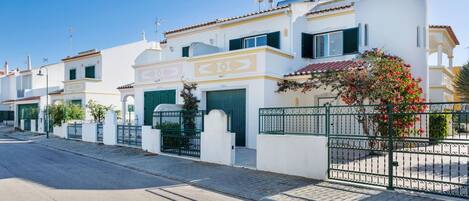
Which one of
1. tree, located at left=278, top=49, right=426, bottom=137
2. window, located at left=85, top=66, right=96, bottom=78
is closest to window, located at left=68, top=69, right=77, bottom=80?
window, located at left=85, top=66, right=96, bottom=78

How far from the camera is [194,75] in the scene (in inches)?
712

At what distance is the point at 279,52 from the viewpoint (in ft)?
53.2

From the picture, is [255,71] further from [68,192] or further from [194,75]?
[68,192]

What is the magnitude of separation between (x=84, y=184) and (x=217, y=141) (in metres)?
4.52

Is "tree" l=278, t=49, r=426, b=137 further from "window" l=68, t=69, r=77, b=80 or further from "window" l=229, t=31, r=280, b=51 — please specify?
"window" l=68, t=69, r=77, b=80

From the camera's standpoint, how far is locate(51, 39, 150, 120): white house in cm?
3012

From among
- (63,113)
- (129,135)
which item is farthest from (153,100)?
(63,113)

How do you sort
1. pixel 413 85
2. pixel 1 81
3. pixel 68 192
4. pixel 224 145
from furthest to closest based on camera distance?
1. pixel 1 81
2. pixel 413 85
3. pixel 224 145
4. pixel 68 192

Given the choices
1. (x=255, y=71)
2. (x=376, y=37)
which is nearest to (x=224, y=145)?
(x=255, y=71)

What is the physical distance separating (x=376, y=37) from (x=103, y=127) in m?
15.0

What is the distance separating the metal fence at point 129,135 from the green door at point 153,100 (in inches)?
85.5

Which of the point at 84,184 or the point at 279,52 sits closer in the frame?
the point at 84,184

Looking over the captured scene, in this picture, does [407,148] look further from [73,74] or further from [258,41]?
[73,74]

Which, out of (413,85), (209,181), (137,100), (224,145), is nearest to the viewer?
(209,181)
